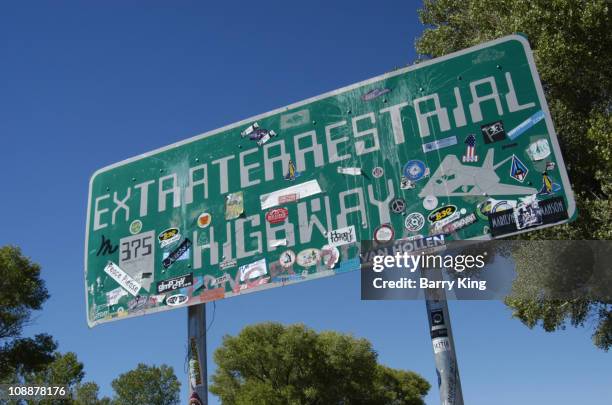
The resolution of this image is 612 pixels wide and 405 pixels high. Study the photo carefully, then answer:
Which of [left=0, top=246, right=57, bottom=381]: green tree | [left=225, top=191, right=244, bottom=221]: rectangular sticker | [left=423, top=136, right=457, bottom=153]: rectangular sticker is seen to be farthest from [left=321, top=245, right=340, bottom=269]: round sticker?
[left=0, top=246, right=57, bottom=381]: green tree

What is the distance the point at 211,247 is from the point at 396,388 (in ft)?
105

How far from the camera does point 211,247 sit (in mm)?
10500

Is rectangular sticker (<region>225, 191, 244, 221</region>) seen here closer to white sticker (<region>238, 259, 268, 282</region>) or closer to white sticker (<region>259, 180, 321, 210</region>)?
white sticker (<region>259, 180, 321, 210</region>)

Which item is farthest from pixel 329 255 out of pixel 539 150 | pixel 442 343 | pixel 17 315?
pixel 17 315

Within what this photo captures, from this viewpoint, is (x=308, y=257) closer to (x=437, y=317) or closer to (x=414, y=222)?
(x=414, y=222)

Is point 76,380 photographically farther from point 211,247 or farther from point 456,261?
point 456,261

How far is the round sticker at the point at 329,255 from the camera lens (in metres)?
9.20

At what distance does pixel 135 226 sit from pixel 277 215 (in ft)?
11.0

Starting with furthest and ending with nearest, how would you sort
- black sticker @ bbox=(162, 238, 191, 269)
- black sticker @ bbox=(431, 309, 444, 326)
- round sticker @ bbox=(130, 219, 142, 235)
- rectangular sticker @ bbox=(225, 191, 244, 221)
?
1. round sticker @ bbox=(130, 219, 142, 235)
2. black sticker @ bbox=(162, 238, 191, 269)
3. rectangular sticker @ bbox=(225, 191, 244, 221)
4. black sticker @ bbox=(431, 309, 444, 326)

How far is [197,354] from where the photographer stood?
10508mm

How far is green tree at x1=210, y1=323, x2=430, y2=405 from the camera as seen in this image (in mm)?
30750

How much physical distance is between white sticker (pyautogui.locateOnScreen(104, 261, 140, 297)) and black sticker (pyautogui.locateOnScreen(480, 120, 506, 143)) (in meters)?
7.05

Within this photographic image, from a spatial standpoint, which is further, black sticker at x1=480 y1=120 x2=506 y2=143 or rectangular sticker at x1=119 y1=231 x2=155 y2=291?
rectangular sticker at x1=119 y1=231 x2=155 y2=291

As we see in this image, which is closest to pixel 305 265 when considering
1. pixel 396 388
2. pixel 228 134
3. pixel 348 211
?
pixel 348 211
